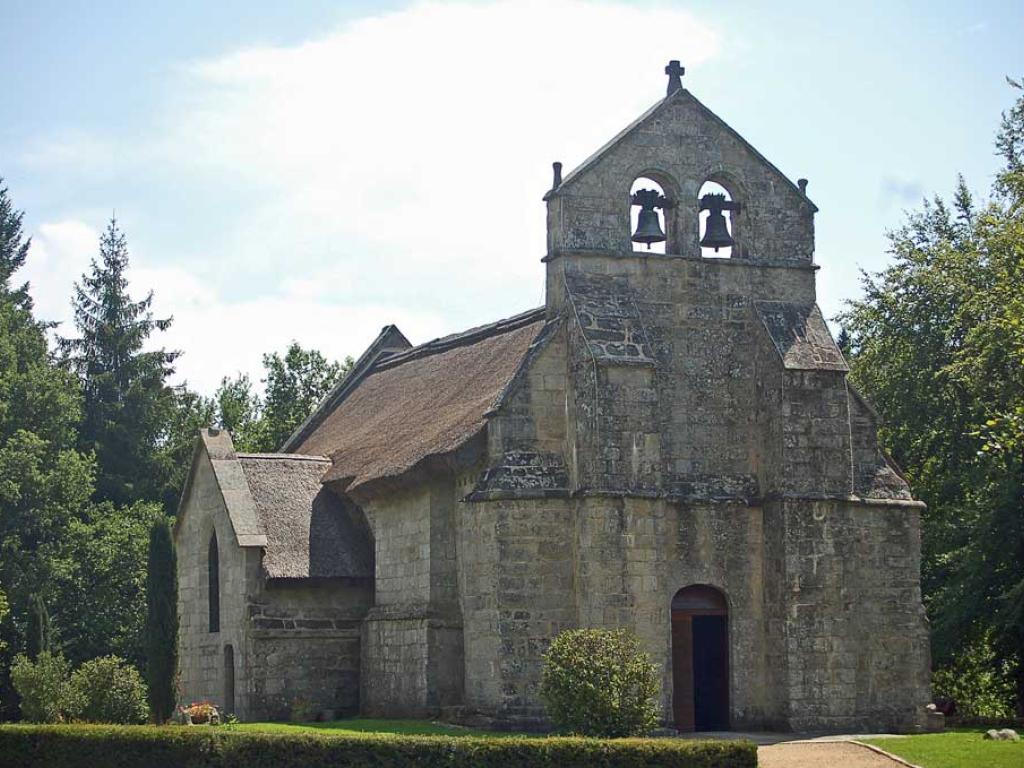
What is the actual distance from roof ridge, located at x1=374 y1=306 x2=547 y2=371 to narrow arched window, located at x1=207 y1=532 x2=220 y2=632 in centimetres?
787

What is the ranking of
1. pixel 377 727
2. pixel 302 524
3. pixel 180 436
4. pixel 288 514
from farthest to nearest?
pixel 180 436
pixel 288 514
pixel 302 524
pixel 377 727

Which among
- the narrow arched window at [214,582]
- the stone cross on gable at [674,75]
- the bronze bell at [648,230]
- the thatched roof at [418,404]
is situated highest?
the stone cross on gable at [674,75]

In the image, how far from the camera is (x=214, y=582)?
127ft

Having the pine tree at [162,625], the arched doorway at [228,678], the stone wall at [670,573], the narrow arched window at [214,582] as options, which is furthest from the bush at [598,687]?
the narrow arched window at [214,582]

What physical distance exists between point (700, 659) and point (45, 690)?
13.9 metres

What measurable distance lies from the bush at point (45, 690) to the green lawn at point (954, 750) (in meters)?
15.7

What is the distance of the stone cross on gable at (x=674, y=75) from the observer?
3319 centimetres

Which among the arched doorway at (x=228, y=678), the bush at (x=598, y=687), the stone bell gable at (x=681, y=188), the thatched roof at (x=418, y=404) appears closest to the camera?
the bush at (x=598, y=687)

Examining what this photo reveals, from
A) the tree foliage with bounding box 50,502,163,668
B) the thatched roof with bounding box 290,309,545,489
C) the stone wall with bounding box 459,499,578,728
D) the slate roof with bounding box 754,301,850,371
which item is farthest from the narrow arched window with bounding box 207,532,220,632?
the tree foliage with bounding box 50,502,163,668

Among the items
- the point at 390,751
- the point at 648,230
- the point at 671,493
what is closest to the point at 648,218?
the point at 648,230

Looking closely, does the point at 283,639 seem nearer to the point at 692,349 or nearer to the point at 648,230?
the point at 692,349

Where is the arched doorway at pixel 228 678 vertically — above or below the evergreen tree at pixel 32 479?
below

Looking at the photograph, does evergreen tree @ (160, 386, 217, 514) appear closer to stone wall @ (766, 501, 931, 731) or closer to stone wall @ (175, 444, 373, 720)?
stone wall @ (175, 444, 373, 720)

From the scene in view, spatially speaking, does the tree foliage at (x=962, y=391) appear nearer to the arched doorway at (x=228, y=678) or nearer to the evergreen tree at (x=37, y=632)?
the arched doorway at (x=228, y=678)
